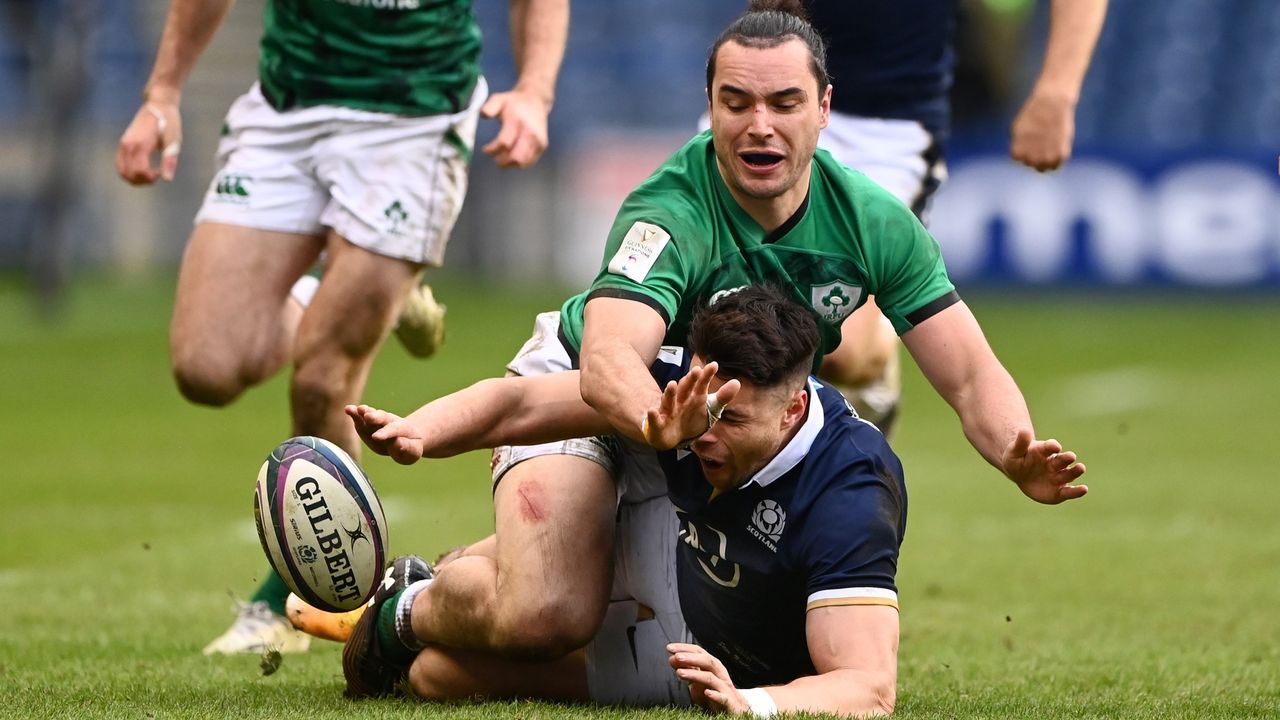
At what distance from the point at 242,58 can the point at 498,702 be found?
Answer: 24636 mm

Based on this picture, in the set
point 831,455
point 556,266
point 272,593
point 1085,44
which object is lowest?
point 556,266

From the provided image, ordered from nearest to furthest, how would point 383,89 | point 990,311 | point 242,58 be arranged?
1. point 383,89
2. point 990,311
3. point 242,58

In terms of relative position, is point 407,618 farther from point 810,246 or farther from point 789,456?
point 810,246

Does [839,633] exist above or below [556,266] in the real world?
above

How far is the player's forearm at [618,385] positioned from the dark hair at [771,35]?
81cm

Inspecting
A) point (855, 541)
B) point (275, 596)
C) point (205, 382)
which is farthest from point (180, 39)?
point (855, 541)

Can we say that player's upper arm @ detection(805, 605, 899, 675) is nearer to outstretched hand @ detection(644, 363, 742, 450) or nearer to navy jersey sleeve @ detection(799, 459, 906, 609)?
navy jersey sleeve @ detection(799, 459, 906, 609)

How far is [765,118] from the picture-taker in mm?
4543

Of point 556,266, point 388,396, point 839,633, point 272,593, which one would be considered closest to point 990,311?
point 556,266

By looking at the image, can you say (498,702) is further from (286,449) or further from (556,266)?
(556,266)

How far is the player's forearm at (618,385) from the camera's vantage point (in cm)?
414

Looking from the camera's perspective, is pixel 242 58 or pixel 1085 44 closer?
pixel 1085 44

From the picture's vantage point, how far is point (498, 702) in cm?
455

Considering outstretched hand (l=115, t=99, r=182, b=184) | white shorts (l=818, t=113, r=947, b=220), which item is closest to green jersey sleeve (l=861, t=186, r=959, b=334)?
white shorts (l=818, t=113, r=947, b=220)
